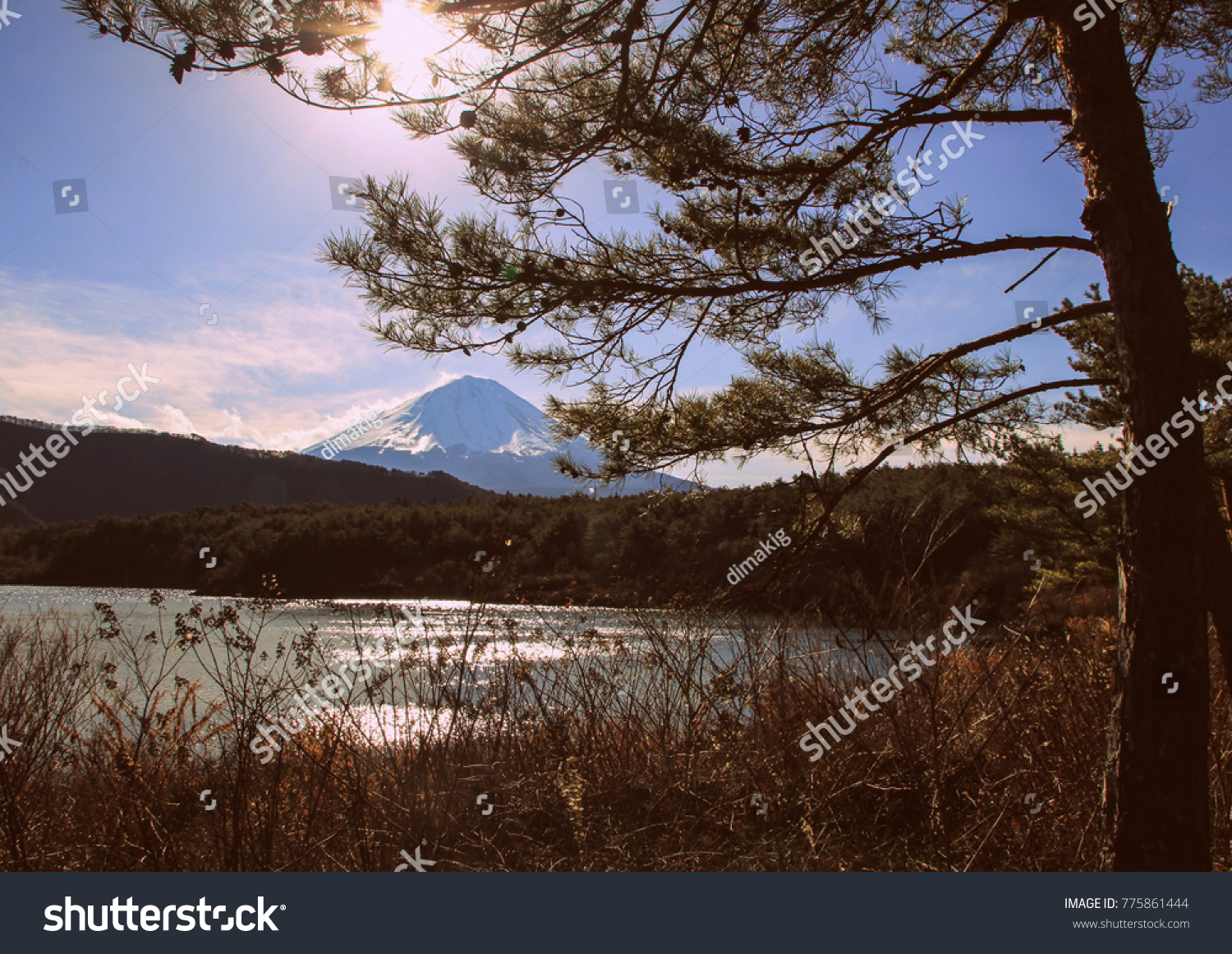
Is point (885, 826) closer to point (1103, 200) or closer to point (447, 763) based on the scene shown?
point (447, 763)

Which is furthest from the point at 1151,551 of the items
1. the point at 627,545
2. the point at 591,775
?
the point at 627,545

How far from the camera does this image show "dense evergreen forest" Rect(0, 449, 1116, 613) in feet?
11.7

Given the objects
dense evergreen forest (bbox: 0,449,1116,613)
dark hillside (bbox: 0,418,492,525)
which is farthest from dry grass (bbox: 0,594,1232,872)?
dark hillside (bbox: 0,418,492,525)

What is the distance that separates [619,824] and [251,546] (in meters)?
45.1

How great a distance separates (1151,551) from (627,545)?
78.0 feet

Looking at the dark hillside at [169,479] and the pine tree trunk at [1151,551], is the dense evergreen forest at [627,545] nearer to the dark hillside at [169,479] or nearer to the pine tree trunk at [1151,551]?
the pine tree trunk at [1151,551]

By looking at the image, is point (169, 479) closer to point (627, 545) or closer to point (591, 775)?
point (627, 545)

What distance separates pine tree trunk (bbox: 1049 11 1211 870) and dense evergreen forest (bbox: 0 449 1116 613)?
79cm

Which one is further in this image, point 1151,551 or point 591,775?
point 591,775

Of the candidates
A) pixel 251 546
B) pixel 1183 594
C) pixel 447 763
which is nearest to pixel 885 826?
pixel 1183 594

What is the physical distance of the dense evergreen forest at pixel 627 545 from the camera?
3564 mm

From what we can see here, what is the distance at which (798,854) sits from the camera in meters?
2.94

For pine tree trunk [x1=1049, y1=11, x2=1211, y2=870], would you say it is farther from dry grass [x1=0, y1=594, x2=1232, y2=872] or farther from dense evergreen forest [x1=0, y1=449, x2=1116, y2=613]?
dense evergreen forest [x1=0, y1=449, x2=1116, y2=613]

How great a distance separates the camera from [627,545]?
1013 inches
